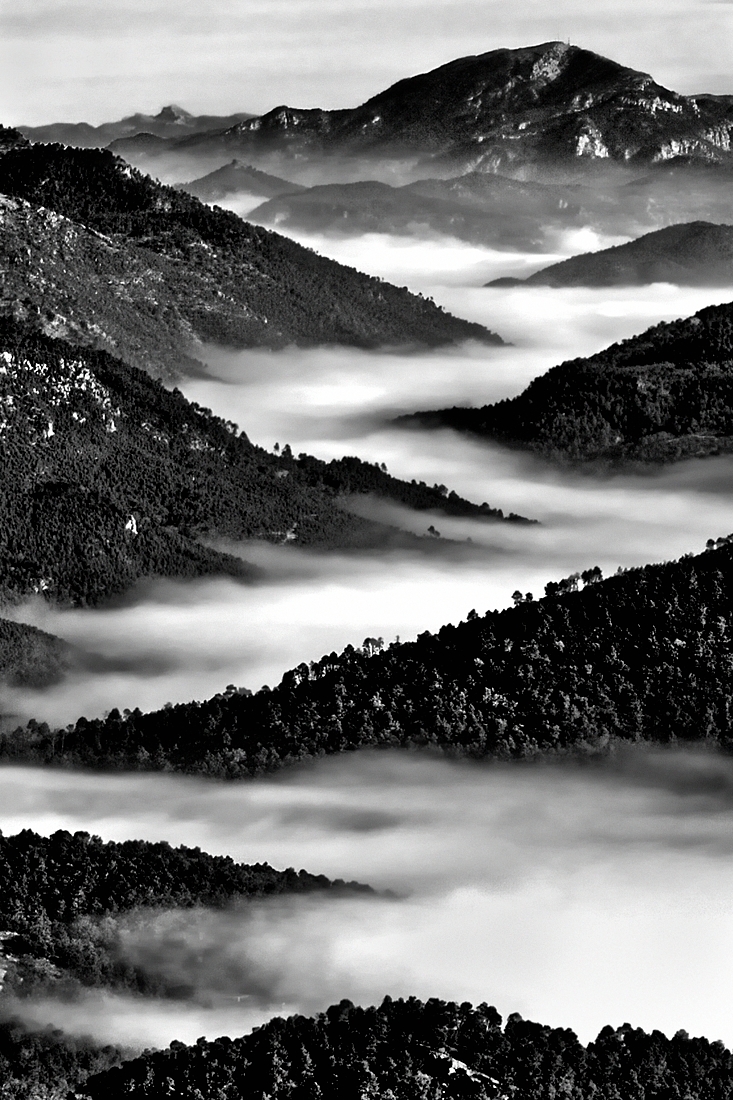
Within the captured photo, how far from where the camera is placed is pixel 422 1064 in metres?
183

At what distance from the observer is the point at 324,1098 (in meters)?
181

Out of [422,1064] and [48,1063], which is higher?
[422,1064]

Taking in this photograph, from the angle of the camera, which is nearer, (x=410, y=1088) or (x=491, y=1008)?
(x=410, y=1088)

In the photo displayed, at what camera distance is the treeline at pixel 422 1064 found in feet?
597

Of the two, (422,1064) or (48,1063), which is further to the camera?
(48,1063)

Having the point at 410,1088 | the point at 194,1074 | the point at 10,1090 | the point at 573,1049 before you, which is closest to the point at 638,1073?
the point at 573,1049

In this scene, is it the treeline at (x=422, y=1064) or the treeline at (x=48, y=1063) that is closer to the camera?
the treeline at (x=422, y=1064)

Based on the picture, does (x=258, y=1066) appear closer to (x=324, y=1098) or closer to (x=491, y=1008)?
(x=324, y=1098)

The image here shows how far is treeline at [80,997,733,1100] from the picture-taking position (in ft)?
597

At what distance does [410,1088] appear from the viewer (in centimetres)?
18012

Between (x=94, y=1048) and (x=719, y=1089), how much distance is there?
4356 centimetres

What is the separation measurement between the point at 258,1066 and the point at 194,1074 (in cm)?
420

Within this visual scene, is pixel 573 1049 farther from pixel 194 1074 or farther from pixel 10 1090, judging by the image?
pixel 10 1090

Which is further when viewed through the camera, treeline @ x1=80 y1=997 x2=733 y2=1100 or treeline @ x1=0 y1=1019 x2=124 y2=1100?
treeline @ x1=0 y1=1019 x2=124 y2=1100
